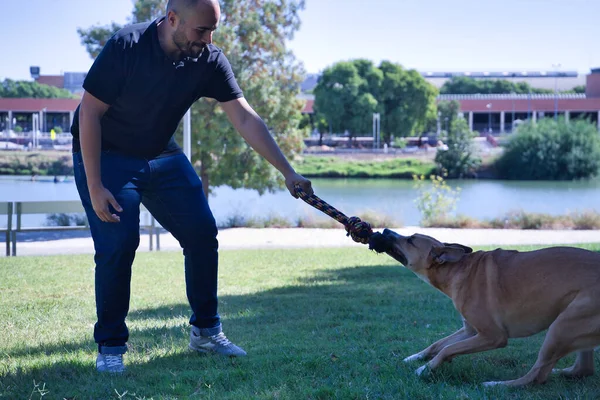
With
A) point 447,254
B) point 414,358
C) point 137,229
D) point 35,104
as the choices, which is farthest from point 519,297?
point 35,104

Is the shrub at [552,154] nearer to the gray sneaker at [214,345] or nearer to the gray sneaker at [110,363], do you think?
the gray sneaker at [214,345]

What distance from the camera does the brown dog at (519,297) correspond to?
Result: 13.9 feet

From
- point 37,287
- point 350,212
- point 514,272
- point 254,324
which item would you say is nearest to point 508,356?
point 514,272

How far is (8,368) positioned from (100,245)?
968 millimetres

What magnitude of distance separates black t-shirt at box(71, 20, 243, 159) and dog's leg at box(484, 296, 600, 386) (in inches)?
103

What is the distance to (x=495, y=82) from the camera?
114500mm

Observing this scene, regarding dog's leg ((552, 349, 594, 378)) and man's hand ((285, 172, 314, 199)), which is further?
man's hand ((285, 172, 314, 199))

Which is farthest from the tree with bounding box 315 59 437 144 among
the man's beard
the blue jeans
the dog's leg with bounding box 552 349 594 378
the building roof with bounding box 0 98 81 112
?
the dog's leg with bounding box 552 349 594 378

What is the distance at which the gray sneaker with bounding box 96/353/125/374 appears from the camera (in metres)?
4.62

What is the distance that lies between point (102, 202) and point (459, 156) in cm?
5508

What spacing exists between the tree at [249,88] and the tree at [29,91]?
3851mm

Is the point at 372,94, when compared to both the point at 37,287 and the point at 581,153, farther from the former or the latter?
the point at 37,287

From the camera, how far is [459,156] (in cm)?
5781

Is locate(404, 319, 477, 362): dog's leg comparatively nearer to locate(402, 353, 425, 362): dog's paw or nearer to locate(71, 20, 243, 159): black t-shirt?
locate(402, 353, 425, 362): dog's paw
